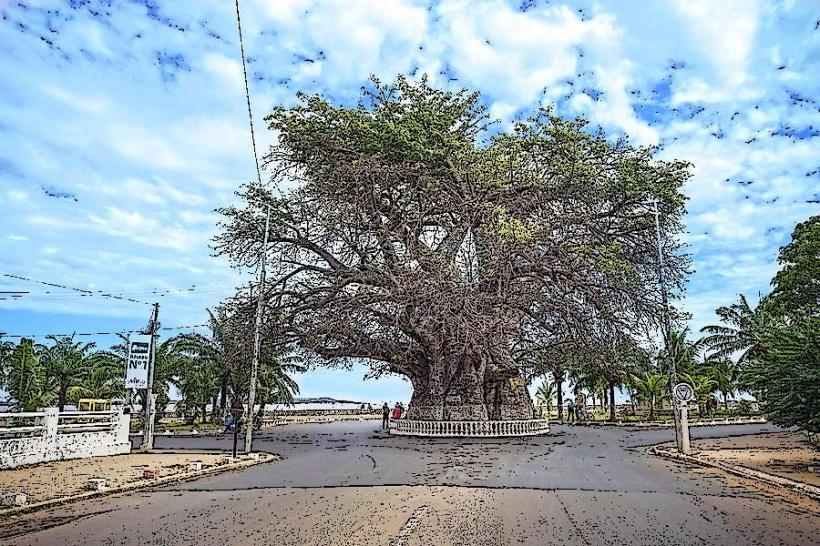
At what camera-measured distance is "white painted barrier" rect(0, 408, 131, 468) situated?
54.9ft

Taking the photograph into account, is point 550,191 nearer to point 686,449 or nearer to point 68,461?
point 686,449

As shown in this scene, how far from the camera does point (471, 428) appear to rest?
28.7 metres

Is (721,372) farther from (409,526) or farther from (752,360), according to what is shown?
(409,526)

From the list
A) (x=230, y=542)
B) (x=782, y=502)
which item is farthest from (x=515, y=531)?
(x=782, y=502)

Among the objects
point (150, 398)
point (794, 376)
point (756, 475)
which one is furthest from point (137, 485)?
point (794, 376)

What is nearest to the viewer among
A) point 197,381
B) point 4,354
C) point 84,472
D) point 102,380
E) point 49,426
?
point 84,472

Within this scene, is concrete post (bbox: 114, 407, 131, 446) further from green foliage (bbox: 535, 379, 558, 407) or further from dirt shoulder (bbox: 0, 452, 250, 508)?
green foliage (bbox: 535, 379, 558, 407)

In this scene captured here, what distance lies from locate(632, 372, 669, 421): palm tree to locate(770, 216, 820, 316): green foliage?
10.9m

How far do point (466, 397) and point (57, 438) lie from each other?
17.4 m

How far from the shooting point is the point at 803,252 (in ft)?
104

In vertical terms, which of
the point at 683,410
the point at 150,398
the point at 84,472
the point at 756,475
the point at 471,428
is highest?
the point at 150,398

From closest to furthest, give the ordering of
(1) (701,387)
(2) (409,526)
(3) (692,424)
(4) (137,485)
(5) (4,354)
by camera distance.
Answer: (2) (409,526)
(4) (137,485)
(5) (4,354)
(3) (692,424)
(1) (701,387)

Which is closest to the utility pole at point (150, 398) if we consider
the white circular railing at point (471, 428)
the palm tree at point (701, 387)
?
the white circular railing at point (471, 428)

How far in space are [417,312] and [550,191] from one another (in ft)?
24.5
